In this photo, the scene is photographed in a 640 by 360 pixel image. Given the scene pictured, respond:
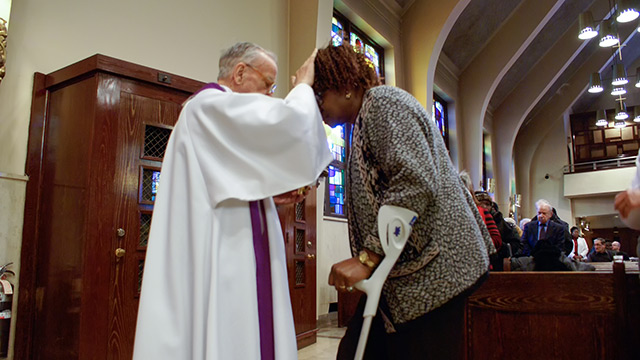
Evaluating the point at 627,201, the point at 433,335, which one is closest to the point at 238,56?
the point at 433,335

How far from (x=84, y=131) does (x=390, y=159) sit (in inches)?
107

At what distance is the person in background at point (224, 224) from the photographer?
59.7 inches

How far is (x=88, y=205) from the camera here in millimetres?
3254

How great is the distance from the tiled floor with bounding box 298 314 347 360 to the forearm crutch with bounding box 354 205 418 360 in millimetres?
3343

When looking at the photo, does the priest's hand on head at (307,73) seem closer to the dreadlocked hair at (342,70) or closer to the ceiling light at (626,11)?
the dreadlocked hair at (342,70)

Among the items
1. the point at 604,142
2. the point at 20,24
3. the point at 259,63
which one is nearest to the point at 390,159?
the point at 259,63

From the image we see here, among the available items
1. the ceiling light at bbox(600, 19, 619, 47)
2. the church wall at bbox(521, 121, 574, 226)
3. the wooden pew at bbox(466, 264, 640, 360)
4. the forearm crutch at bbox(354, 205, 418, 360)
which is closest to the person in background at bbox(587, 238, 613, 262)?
the ceiling light at bbox(600, 19, 619, 47)

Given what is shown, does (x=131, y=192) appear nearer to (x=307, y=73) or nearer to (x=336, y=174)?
(x=307, y=73)

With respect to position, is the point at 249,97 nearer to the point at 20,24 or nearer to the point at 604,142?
the point at 20,24

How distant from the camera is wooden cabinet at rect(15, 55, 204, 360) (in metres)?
3.24

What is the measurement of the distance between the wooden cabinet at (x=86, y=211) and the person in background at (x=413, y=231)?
7.74ft

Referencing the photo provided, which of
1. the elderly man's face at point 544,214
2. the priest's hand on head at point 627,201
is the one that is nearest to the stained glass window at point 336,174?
the elderly man's face at point 544,214

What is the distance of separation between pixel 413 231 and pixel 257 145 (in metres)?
0.56

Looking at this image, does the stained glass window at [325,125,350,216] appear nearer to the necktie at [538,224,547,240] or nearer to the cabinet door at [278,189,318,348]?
the cabinet door at [278,189,318,348]
